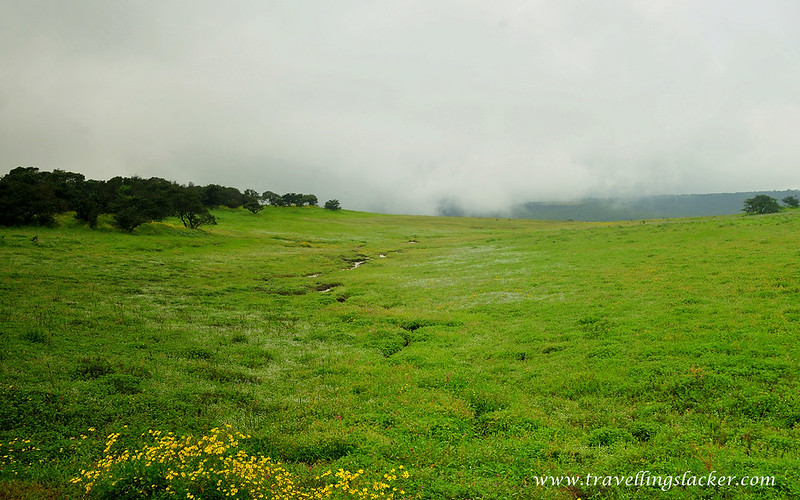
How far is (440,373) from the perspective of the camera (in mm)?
16312

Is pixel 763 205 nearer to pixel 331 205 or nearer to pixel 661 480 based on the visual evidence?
pixel 661 480

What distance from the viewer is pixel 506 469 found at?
396 inches

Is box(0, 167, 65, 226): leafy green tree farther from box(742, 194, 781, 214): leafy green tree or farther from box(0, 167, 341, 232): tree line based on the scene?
box(742, 194, 781, 214): leafy green tree

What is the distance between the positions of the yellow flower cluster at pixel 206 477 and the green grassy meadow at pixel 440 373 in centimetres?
52

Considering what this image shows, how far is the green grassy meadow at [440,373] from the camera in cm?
1007

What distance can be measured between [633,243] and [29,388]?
51928 mm

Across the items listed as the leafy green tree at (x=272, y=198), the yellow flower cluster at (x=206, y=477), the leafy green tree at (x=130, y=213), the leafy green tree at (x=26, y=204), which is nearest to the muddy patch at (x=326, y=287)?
the yellow flower cluster at (x=206, y=477)

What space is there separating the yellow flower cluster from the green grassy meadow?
0.52m

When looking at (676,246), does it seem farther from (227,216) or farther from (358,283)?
(227,216)

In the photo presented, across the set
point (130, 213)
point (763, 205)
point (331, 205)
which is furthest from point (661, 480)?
point (331, 205)

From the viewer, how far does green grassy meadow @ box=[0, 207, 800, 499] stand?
10.1 metres

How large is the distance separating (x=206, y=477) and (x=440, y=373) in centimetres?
959

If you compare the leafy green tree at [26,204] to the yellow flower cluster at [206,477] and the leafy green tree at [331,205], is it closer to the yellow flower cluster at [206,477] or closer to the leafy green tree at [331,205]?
the yellow flower cluster at [206,477]

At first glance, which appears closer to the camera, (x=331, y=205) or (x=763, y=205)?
(x=763, y=205)
